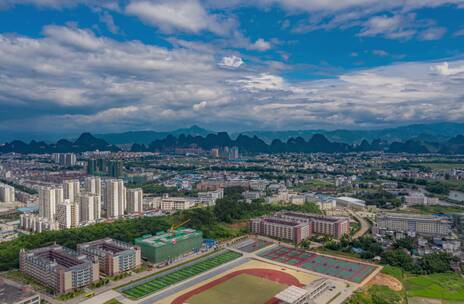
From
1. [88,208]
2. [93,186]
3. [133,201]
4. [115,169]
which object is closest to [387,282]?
[88,208]

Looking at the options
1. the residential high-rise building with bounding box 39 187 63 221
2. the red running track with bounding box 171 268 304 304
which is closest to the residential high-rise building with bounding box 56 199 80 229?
the residential high-rise building with bounding box 39 187 63 221

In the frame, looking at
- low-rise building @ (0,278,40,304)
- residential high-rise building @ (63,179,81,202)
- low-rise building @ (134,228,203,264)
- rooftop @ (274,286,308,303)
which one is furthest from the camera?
residential high-rise building @ (63,179,81,202)

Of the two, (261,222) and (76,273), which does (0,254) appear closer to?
(76,273)

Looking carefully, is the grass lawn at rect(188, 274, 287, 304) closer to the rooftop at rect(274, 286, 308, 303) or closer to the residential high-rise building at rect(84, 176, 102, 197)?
the rooftop at rect(274, 286, 308, 303)

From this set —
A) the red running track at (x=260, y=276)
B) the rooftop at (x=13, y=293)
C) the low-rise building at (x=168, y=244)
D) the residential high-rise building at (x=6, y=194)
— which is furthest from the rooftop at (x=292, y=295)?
the residential high-rise building at (x=6, y=194)

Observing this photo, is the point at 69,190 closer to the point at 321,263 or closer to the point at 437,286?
the point at 321,263

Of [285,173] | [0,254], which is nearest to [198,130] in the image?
[285,173]

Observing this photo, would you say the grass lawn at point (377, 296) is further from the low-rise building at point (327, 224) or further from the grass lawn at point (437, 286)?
the low-rise building at point (327, 224)
